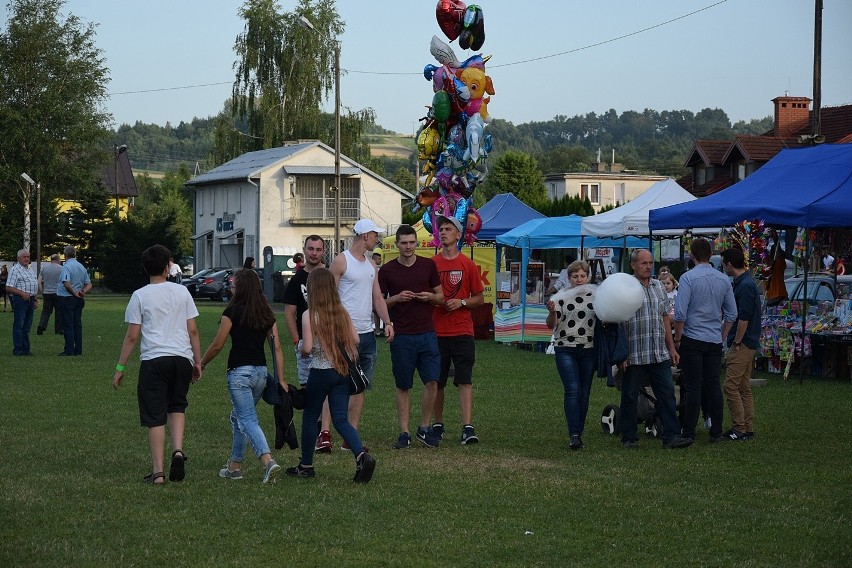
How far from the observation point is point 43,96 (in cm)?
5825

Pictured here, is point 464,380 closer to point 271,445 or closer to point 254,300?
point 271,445

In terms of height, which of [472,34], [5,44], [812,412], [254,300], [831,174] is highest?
[5,44]

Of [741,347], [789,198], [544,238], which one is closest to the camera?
[741,347]

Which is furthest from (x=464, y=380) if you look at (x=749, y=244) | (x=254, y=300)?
(x=749, y=244)

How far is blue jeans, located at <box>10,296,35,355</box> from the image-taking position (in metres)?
21.4

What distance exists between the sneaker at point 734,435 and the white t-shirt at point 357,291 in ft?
12.2

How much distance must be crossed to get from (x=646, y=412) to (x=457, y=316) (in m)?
2.18

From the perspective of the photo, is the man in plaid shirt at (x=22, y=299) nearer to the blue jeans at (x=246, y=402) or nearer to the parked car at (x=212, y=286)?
the blue jeans at (x=246, y=402)

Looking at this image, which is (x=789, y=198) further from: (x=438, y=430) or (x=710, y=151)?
(x=710, y=151)

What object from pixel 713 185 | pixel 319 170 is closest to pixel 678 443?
pixel 713 185

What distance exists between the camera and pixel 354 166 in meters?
64.8

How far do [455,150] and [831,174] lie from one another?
5988mm

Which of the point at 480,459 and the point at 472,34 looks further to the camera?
the point at 472,34

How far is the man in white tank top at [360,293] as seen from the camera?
33.7 ft
